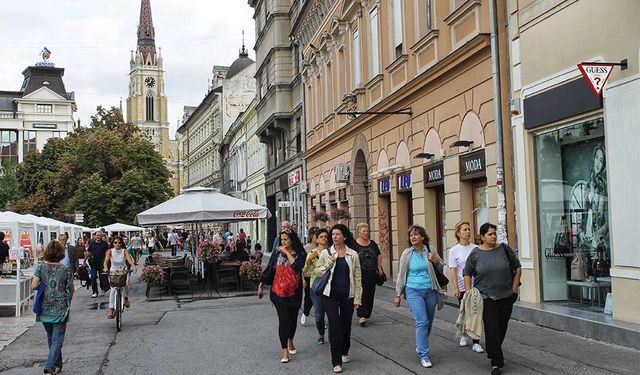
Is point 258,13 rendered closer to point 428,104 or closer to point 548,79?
point 428,104

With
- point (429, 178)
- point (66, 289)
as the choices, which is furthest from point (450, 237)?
point (66, 289)

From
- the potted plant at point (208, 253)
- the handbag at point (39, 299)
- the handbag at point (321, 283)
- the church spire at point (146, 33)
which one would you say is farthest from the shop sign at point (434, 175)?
the church spire at point (146, 33)

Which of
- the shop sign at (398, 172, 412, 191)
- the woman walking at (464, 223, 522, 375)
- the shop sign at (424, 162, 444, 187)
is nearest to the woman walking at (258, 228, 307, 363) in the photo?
the woman walking at (464, 223, 522, 375)

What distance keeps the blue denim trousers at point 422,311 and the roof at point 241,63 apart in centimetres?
6249

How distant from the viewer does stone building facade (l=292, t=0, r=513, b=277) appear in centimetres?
1439

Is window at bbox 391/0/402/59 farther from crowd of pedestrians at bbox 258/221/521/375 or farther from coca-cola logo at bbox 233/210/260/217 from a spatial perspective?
crowd of pedestrians at bbox 258/221/521/375

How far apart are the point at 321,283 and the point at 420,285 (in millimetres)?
1182

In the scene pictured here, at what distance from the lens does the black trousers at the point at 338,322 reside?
8195mm

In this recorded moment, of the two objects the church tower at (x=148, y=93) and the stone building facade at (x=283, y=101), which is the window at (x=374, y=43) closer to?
the stone building facade at (x=283, y=101)

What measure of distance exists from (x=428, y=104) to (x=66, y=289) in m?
10.7

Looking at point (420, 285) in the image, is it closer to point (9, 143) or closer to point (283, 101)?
point (283, 101)

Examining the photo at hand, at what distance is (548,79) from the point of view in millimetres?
11430

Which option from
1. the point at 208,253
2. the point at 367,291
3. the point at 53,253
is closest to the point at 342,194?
the point at 208,253

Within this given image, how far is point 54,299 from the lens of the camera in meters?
8.39
